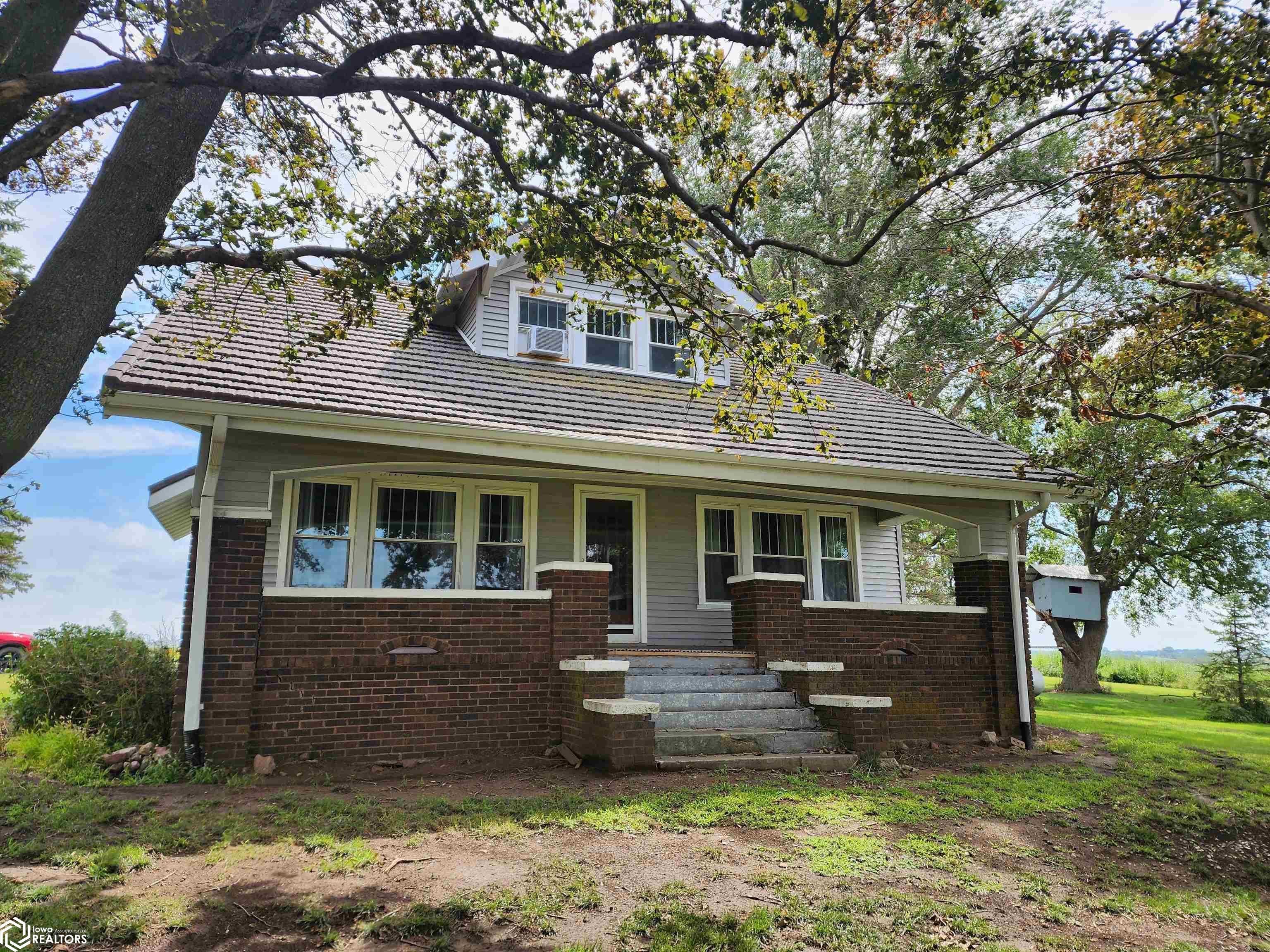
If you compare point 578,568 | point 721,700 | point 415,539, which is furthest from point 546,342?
point 721,700

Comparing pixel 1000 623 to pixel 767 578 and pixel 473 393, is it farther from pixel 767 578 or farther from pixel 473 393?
pixel 473 393

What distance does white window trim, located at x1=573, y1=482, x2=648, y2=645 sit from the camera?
11609 mm

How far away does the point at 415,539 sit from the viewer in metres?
10.7

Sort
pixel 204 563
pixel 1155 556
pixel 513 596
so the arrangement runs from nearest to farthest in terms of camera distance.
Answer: pixel 204 563
pixel 513 596
pixel 1155 556

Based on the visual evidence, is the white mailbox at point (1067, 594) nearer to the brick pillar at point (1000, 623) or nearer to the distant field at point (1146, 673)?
the brick pillar at point (1000, 623)

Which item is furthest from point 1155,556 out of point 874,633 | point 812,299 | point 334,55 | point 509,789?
point 334,55

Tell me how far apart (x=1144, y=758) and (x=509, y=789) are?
27.1ft

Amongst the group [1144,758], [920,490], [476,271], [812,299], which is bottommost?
[1144,758]

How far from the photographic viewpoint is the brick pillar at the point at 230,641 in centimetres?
784

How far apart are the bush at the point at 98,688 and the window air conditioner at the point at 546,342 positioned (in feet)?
20.8

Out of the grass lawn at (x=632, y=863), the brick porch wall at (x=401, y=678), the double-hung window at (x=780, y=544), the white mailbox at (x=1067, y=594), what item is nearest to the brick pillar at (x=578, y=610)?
the brick porch wall at (x=401, y=678)

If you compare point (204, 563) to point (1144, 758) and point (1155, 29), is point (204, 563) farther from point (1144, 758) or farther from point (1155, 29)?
point (1144, 758)

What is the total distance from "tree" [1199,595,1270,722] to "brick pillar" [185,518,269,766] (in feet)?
67.7

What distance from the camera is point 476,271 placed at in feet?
40.7
